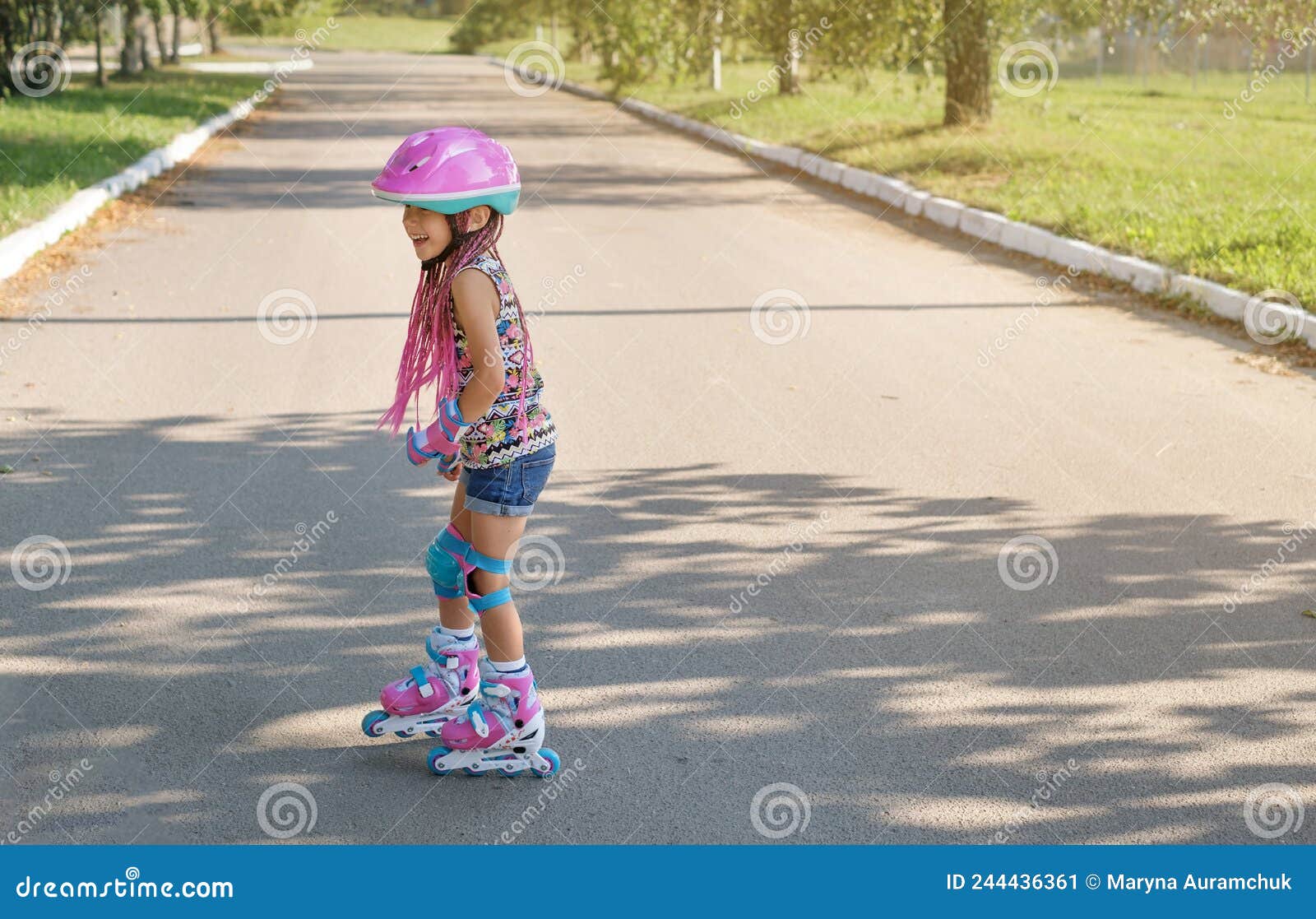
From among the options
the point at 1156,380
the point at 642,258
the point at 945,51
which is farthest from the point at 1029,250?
the point at 945,51

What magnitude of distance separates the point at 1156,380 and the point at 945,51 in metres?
9.99

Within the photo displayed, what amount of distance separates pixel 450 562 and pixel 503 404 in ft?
1.59

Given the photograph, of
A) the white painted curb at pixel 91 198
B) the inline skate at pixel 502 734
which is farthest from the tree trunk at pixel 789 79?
the inline skate at pixel 502 734

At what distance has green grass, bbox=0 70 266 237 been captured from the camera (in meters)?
12.6

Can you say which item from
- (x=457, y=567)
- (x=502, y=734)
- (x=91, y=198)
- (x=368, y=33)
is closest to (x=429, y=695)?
(x=502, y=734)

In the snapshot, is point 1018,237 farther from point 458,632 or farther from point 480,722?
point 480,722

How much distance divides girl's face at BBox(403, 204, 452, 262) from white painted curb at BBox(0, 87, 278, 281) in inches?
296

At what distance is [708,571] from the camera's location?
5176 mm

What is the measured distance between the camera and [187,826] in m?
3.43

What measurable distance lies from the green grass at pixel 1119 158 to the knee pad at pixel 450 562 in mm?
7015

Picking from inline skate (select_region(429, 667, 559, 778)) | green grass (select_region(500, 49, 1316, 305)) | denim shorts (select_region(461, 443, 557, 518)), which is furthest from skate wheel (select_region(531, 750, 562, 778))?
green grass (select_region(500, 49, 1316, 305))

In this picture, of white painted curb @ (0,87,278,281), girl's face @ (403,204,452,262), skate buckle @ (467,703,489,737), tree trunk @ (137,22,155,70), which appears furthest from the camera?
tree trunk @ (137,22,155,70)

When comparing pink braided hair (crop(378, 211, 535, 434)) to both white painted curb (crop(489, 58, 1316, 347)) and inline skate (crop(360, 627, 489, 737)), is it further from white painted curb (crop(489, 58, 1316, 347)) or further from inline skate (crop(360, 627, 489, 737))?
white painted curb (crop(489, 58, 1316, 347))

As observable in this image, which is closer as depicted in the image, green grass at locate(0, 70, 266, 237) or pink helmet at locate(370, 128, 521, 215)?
pink helmet at locate(370, 128, 521, 215)
